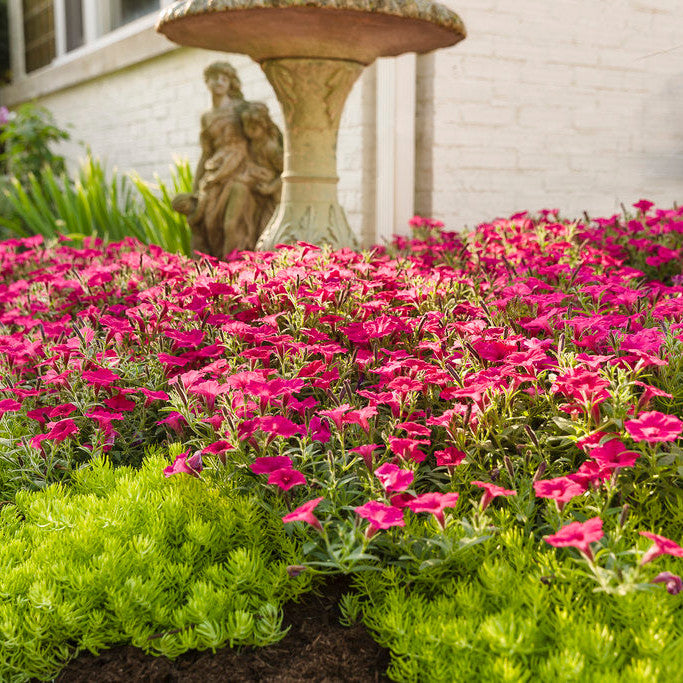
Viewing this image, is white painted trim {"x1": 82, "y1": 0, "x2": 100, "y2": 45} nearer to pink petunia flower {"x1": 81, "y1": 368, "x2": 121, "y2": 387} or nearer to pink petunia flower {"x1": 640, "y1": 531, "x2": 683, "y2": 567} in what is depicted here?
pink petunia flower {"x1": 81, "y1": 368, "x2": 121, "y2": 387}

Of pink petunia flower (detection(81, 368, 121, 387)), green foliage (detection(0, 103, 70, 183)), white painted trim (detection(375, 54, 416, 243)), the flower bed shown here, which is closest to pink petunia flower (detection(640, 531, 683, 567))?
the flower bed

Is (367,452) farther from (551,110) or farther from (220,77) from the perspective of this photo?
(551,110)

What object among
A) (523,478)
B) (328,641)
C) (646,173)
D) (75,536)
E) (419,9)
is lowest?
(328,641)

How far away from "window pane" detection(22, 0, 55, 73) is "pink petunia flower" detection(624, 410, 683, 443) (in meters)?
13.4

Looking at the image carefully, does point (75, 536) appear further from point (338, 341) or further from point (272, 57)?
point (272, 57)

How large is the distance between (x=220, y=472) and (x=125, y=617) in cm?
41

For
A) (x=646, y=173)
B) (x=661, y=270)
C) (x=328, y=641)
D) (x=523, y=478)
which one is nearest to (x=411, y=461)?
(x=523, y=478)

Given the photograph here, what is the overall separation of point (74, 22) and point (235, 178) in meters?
8.60

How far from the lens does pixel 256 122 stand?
4.92 meters

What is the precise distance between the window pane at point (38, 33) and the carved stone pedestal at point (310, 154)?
1006cm

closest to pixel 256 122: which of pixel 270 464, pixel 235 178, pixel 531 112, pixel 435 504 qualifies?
pixel 235 178

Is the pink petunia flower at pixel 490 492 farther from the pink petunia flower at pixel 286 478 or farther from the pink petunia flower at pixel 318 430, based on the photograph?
the pink petunia flower at pixel 318 430

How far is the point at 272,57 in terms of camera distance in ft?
13.9

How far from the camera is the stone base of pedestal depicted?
440 centimetres
